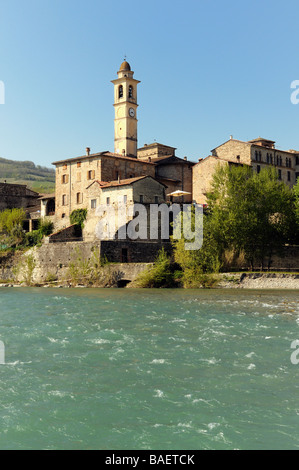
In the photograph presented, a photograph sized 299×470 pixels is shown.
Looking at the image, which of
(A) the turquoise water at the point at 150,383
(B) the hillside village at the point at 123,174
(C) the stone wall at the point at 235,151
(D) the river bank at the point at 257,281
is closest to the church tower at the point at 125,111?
(B) the hillside village at the point at 123,174

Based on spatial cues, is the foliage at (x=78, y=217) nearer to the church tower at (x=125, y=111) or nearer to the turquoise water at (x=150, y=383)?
the church tower at (x=125, y=111)

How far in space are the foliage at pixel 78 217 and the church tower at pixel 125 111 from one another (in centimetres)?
1118

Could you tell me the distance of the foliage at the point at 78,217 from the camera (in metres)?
50.7

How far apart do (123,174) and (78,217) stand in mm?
7577

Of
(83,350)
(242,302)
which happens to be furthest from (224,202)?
(83,350)

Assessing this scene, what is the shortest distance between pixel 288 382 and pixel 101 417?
174 inches

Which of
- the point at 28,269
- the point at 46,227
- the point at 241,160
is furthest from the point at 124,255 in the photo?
the point at 241,160

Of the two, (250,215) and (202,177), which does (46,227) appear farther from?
(250,215)

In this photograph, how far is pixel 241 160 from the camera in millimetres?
57906

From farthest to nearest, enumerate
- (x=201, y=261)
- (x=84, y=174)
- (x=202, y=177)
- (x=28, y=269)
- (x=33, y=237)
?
(x=202, y=177) < (x=84, y=174) < (x=33, y=237) < (x=28, y=269) < (x=201, y=261)

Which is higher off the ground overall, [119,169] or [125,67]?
[125,67]

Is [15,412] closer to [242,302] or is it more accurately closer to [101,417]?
[101,417]

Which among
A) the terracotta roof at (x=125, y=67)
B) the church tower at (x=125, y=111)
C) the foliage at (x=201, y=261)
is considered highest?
the terracotta roof at (x=125, y=67)

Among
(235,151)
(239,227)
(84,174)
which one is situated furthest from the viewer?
(235,151)
